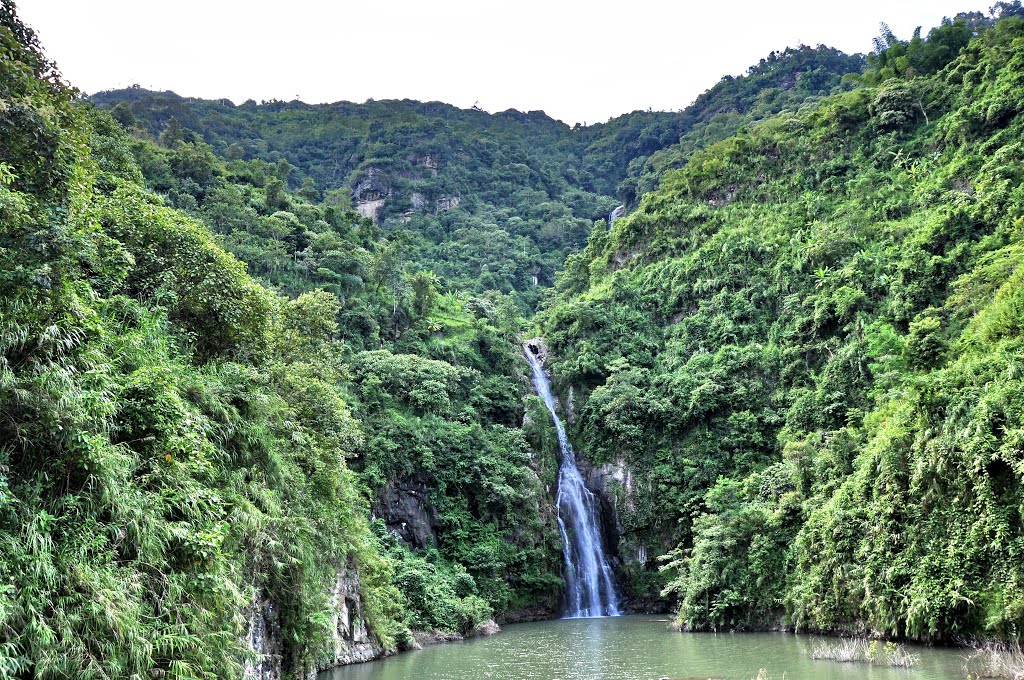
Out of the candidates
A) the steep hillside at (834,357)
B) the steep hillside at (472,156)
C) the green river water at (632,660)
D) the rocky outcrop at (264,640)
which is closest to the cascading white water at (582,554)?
the steep hillside at (834,357)

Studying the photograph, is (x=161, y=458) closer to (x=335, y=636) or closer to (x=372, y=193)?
(x=335, y=636)

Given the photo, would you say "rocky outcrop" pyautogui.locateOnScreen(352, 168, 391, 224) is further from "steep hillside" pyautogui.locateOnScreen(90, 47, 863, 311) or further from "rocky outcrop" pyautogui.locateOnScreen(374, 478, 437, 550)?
"rocky outcrop" pyautogui.locateOnScreen(374, 478, 437, 550)

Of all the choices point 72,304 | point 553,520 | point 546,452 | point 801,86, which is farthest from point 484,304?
point 801,86

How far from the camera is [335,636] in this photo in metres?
15.9

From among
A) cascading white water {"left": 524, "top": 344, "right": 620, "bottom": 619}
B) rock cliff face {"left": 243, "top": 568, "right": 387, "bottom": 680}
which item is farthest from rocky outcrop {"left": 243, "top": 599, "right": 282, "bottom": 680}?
cascading white water {"left": 524, "top": 344, "right": 620, "bottom": 619}

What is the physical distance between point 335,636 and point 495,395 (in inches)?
712

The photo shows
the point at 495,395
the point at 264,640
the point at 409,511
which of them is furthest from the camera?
the point at 495,395

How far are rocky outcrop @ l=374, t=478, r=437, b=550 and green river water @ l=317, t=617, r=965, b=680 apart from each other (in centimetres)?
551

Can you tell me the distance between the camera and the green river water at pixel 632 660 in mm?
12859

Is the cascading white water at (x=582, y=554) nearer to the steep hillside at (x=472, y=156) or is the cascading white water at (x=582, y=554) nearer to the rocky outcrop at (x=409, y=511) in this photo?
the rocky outcrop at (x=409, y=511)

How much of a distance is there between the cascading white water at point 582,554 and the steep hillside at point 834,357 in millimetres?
1415

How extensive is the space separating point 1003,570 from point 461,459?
18.7 m

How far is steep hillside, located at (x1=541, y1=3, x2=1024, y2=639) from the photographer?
583 inches

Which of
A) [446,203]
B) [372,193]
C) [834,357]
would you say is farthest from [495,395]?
[372,193]
